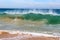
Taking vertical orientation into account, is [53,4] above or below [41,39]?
above

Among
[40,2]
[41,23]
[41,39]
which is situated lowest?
[41,39]

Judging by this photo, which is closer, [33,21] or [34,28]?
[34,28]

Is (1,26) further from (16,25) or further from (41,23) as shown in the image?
(41,23)

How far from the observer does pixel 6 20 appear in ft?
10.8

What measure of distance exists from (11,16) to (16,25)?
29 cm

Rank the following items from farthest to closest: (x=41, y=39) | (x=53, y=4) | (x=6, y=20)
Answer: (x=6, y=20), (x=53, y=4), (x=41, y=39)

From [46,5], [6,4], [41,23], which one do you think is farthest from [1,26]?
[46,5]

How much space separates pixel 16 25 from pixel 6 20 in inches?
13.2

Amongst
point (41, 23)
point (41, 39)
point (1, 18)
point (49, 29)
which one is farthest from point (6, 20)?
point (41, 39)

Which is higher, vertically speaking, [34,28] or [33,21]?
[33,21]

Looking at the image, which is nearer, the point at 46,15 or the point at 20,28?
the point at 20,28

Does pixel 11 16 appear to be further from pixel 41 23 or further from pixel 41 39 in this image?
pixel 41 39

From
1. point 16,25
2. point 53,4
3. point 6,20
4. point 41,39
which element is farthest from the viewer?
point 6,20

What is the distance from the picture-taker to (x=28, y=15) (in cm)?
324
